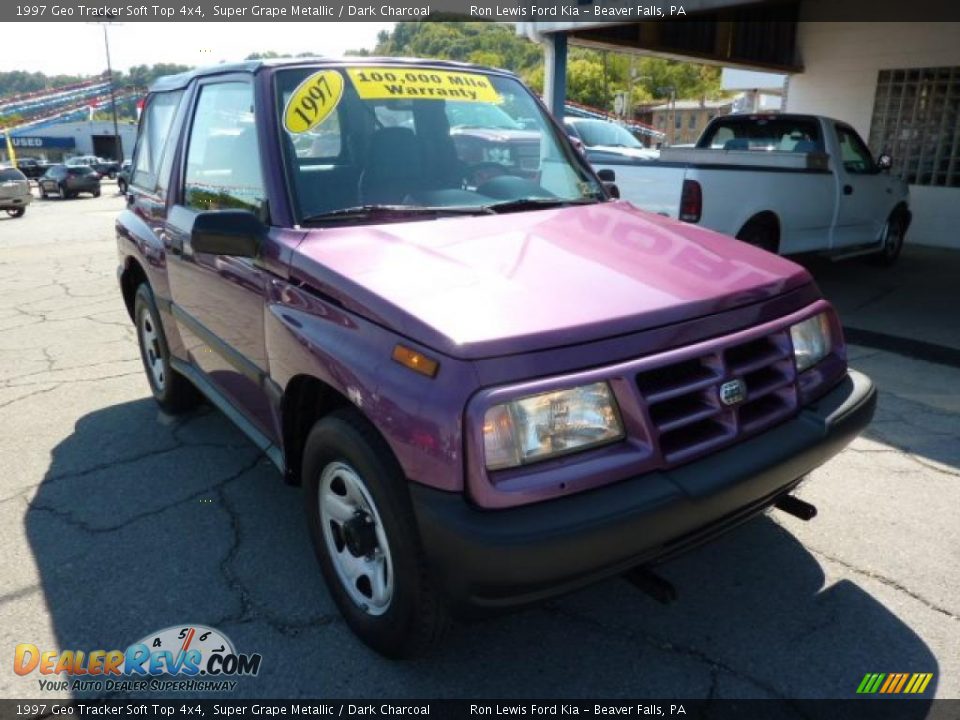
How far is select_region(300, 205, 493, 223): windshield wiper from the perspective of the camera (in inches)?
107

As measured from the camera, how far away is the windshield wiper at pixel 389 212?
107 inches

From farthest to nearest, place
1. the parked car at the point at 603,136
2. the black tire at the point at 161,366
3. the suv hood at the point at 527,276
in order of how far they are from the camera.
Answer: the parked car at the point at 603,136, the black tire at the point at 161,366, the suv hood at the point at 527,276

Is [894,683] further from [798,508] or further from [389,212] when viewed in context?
[389,212]

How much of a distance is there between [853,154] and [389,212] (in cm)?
777

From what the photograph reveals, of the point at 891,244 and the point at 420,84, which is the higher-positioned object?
the point at 420,84

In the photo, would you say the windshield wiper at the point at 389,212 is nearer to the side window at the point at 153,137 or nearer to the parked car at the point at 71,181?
the side window at the point at 153,137

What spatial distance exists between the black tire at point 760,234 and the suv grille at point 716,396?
4.97 meters

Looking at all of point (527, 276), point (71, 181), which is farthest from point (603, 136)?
point (71, 181)

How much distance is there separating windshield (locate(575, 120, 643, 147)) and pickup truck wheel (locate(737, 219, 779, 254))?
6760mm

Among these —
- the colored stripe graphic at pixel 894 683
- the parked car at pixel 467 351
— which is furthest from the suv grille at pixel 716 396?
the colored stripe graphic at pixel 894 683

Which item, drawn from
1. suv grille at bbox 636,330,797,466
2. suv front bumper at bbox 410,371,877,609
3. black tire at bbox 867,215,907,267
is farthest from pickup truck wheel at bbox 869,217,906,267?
suv front bumper at bbox 410,371,877,609

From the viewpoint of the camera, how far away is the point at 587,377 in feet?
6.29

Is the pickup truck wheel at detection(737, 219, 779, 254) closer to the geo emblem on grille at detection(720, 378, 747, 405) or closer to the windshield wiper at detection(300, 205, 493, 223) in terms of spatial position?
the windshield wiper at detection(300, 205, 493, 223)

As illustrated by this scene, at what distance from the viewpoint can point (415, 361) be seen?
195 centimetres
